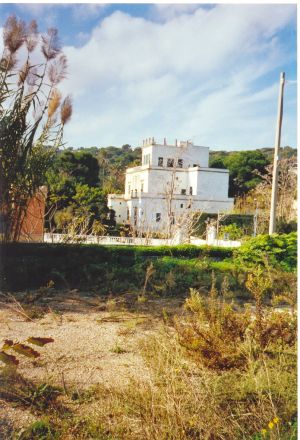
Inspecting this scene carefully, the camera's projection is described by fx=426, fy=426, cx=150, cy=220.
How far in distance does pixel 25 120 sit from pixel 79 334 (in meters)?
2.34

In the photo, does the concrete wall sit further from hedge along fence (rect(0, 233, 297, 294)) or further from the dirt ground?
the dirt ground

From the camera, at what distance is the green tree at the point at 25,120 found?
432 cm

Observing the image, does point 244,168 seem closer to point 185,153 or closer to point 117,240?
point 185,153

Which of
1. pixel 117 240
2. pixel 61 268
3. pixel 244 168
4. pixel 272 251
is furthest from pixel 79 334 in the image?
pixel 244 168

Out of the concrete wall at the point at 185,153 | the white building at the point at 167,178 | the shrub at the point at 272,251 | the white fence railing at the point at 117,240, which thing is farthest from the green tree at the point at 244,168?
the shrub at the point at 272,251

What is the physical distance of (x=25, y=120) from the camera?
441cm

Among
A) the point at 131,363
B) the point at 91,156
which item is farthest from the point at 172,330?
the point at 91,156

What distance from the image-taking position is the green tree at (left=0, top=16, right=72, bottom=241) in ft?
14.2

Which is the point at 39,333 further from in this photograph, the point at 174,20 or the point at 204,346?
the point at 174,20

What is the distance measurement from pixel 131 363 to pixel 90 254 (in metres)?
3.20

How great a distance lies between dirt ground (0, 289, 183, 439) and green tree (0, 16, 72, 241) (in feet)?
3.59

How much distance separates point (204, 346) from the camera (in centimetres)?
249

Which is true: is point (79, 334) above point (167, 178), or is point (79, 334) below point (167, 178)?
below

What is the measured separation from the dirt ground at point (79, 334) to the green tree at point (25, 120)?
1.09m
